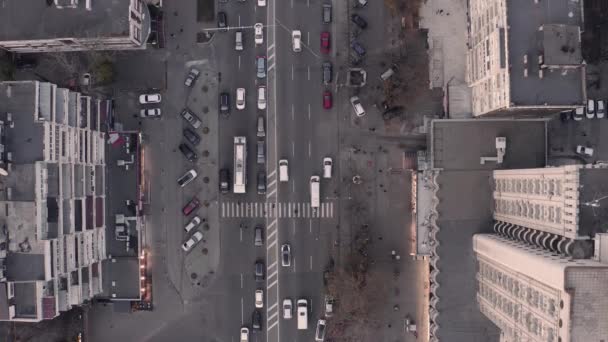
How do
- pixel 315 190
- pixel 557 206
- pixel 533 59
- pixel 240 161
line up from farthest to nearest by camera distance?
1. pixel 315 190
2. pixel 240 161
3. pixel 533 59
4. pixel 557 206

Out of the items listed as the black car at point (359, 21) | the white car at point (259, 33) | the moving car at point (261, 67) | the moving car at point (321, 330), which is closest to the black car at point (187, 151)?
the moving car at point (261, 67)

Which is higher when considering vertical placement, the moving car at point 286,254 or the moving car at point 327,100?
the moving car at point 327,100

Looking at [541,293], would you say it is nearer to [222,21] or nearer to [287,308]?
[287,308]

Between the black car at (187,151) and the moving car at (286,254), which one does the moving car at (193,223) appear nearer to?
the black car at (187,151)

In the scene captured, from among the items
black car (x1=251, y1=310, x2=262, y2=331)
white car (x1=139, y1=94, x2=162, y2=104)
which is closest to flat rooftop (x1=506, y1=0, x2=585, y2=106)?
black car (x1=251, y1=310, x2=262, y2=331)

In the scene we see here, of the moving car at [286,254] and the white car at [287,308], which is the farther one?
the moving car at [286,254]

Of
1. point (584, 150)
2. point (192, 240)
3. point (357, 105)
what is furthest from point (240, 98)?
point (584, 150)

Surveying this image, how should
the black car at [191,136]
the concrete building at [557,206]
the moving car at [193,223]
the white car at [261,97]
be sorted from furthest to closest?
the black car at [191,136], the moving car at [193,223], the white car at [261,97], the concrete building at [557,206]
